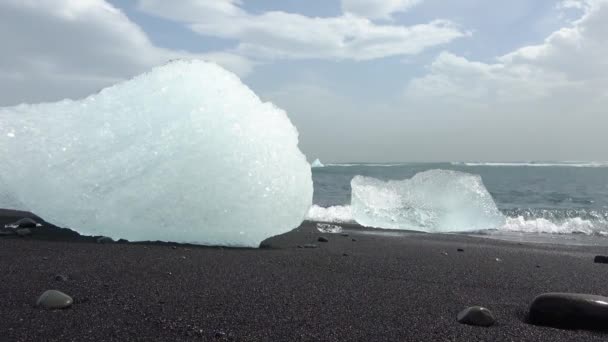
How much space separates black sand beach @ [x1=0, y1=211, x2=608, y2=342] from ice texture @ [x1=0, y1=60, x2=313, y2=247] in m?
0.26

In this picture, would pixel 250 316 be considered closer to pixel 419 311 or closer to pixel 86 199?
pixel 419 311

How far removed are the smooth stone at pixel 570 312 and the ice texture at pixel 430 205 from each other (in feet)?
17.5

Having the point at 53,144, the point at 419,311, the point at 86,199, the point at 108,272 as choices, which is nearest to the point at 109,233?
the point at 86,199

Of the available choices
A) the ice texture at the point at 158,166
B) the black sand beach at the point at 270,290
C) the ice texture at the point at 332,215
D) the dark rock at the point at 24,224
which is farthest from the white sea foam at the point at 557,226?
the dark rock at the point at 24,224

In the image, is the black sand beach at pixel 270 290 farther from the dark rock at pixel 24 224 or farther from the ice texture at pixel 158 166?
the dark rock at pixel 24 224

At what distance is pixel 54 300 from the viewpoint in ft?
7.42

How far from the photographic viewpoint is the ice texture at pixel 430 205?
7.81 m

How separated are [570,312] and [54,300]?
2.43 meters

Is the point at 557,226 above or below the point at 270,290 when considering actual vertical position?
above

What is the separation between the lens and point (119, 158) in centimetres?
426

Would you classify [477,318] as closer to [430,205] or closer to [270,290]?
[270,290]

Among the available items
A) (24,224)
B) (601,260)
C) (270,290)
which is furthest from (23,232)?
(601,260)

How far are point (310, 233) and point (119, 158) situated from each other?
2727 millimetres

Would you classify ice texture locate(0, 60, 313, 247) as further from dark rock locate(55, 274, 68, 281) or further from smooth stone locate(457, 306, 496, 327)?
smooth stone locate(457, 306, 496, 327)
